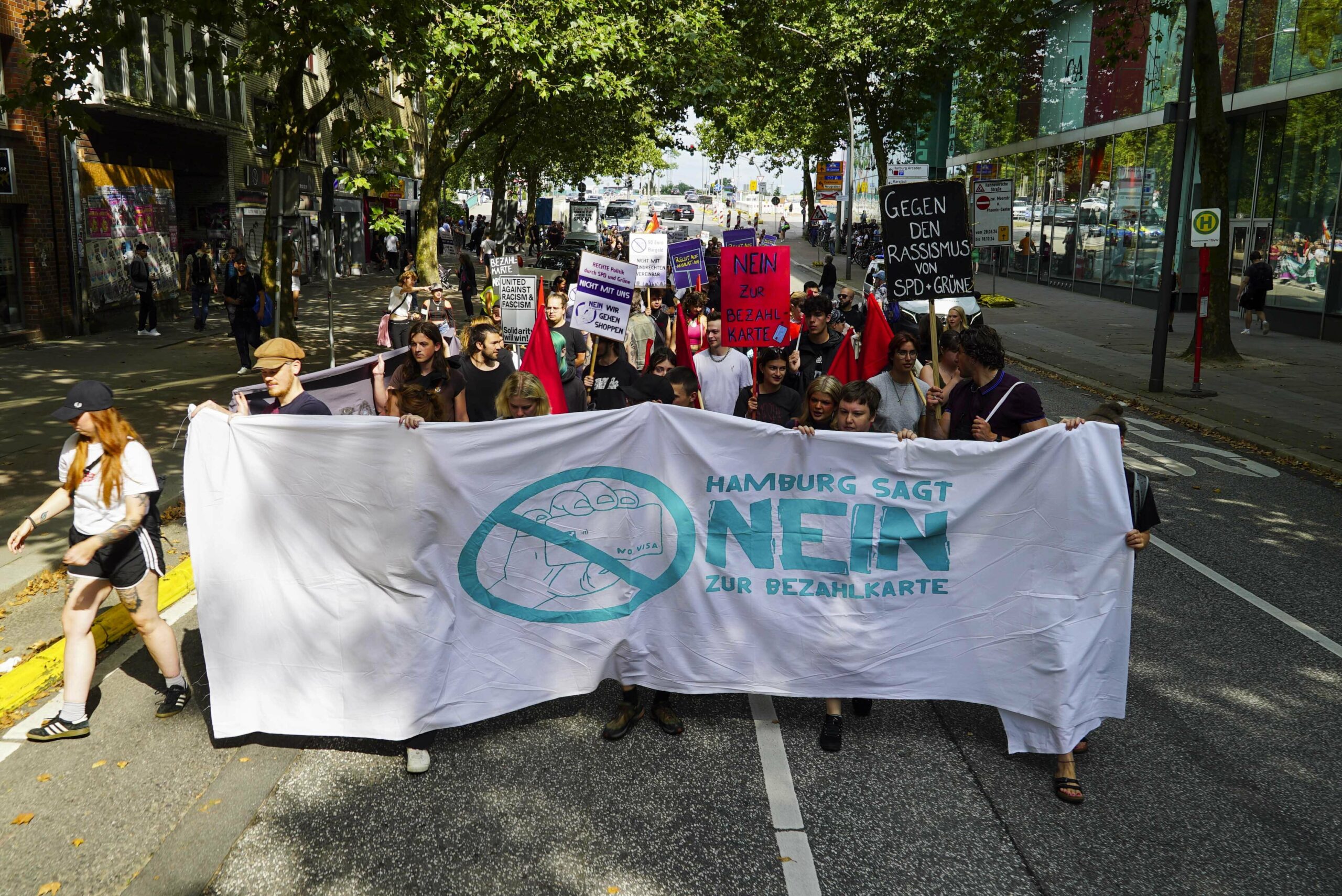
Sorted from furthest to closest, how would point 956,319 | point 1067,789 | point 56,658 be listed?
point 956,319 → point 56,658 → point 1067,789

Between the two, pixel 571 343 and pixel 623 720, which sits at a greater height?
pixel 571 343

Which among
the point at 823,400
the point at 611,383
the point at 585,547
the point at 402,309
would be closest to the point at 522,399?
the point at 585,547

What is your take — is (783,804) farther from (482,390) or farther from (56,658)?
(56,658)

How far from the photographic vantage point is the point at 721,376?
8.86 metres

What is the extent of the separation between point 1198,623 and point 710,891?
454 centimetres

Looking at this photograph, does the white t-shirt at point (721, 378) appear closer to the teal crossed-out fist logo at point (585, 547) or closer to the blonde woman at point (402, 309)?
the teal crossed-out fist logo at point (585, 547)

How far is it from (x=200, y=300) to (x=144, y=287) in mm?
1521

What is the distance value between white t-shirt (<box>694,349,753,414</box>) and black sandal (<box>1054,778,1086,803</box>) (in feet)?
14.2

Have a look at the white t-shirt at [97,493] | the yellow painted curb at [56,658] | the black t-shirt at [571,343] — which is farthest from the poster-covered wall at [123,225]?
the white t-shirt at [97,493]

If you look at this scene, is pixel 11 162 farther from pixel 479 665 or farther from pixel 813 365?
pixel 479 665

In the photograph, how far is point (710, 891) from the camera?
414cm

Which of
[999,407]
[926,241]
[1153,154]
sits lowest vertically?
[999,407]

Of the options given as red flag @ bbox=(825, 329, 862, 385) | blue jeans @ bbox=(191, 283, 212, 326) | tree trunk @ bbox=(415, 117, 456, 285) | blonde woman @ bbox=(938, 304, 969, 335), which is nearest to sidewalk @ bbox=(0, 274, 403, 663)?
blue jeans @ bbox=(191, 283, 212, 326)

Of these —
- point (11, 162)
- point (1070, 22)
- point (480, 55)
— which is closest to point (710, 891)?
point (480, 55)
